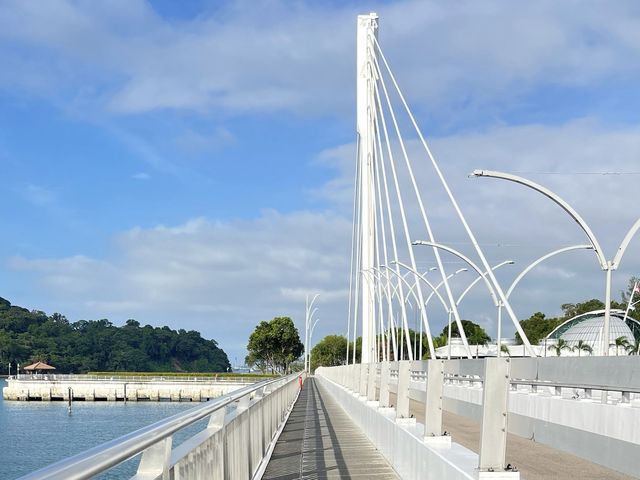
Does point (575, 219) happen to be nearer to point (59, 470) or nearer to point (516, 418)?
point (516, 418)

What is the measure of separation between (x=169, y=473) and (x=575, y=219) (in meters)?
27.6

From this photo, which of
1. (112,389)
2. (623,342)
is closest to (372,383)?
(623,342)

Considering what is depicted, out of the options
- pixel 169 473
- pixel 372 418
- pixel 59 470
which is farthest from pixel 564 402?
pixel 59 470

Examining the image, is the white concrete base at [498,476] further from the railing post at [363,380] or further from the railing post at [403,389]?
the railing post at [363,380]

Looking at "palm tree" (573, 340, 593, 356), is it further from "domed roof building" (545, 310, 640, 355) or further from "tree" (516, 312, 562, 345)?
"tree" (516, 312, 562, 345)

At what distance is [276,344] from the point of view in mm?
185000

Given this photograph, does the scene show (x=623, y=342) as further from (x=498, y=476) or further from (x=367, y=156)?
(x=498, y=476)

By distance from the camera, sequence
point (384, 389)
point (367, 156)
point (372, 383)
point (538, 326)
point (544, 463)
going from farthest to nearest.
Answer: point (538, 326)
point (367, 156)
point (372, 383)
point (384, 389)
point (544, 463)

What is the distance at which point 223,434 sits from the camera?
30.9 feet

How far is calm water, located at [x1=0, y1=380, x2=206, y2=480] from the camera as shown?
202ft

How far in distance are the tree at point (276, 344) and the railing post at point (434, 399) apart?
565 feet

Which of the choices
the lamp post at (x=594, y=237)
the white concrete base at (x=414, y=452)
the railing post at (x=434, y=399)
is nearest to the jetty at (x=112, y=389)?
the lamp post at (x=594, y=237)

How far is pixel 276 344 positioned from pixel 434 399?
576 feet

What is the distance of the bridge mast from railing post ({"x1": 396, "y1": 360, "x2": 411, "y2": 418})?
4055 centimetres
